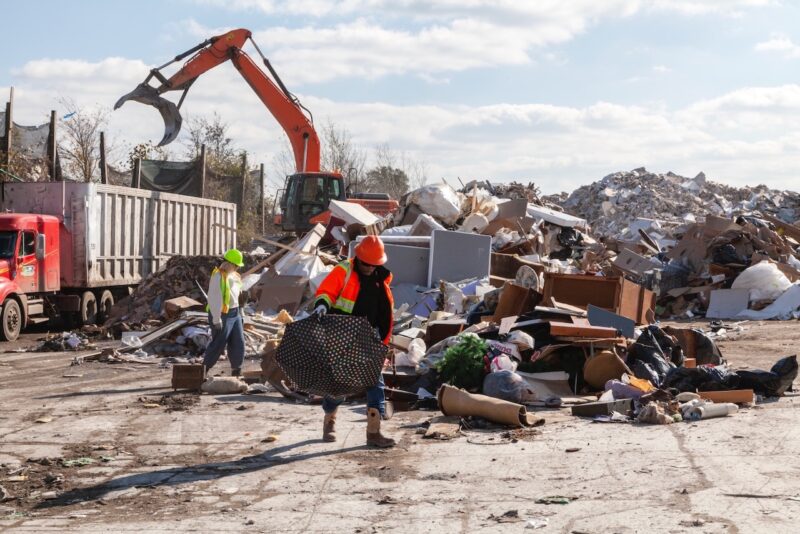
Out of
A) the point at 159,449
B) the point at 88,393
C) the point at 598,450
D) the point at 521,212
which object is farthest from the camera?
the point at 521,212

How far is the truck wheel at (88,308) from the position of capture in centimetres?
2111

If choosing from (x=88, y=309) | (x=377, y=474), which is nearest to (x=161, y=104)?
(x=88, y=309)

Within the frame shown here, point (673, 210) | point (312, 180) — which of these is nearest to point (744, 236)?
point (312, 180)

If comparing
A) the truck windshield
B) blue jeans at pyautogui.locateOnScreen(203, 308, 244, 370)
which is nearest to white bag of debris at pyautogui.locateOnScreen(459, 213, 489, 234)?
the truck windshield

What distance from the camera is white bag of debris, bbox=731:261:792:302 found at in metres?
21.0

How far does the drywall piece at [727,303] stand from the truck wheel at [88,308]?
501 inches

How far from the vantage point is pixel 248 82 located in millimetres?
27609

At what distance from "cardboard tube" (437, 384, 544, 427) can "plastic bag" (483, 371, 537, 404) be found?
79cm

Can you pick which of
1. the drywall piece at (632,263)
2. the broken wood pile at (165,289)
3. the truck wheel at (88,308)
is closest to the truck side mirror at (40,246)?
the truck wheel at (88,308)

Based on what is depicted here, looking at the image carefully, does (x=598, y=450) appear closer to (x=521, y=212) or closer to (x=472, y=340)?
(x=472, y=340)

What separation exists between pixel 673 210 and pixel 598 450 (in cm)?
3071

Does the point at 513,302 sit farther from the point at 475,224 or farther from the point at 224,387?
the point at 475,224

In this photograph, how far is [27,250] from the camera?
19.5 meters

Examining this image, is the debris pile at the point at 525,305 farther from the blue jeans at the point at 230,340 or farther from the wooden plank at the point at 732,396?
the blue jeans at the point at 230,340
